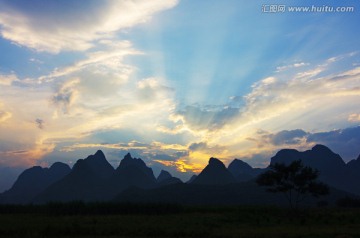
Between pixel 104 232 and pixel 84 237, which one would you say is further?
pixel 104 232

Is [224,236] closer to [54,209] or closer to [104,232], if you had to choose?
[104,232]

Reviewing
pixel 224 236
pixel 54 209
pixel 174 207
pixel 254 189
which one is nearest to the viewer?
pixel 224 236

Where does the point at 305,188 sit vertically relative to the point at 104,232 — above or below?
above

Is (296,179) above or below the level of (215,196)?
above

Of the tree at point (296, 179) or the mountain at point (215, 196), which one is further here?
the mountain at point (215, 196)

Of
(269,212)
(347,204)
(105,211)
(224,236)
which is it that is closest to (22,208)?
(105,211)

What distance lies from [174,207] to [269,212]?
20780 millimetres

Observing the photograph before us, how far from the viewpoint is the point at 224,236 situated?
32.4 meters

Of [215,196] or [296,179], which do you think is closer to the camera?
[296,179]

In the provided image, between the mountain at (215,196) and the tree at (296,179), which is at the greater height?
the tree at (296,179)

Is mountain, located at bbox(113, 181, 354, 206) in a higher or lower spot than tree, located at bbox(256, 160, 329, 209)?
lower

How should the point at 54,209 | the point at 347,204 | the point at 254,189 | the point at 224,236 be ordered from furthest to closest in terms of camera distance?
the point at 254,189, the point at 347,204, the point at 54,209, the point at 224,236

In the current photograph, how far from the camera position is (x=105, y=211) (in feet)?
240

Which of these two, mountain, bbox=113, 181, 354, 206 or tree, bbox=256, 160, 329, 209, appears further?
mountain, bbox=113, 181, 354, 206
